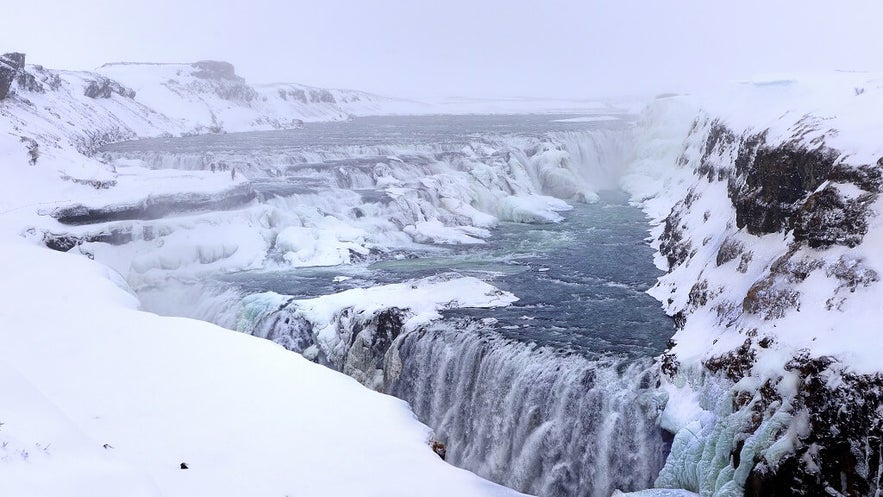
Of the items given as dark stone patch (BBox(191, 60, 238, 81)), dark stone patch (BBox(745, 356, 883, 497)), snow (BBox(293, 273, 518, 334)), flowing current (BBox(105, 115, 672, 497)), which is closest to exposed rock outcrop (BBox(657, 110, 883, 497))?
dark stone patch (BBox(745, 356, 883, 497))

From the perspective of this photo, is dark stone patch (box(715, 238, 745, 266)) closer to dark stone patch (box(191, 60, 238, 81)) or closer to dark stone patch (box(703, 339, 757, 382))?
dark stone patch (box(703, 339, 757, 382))

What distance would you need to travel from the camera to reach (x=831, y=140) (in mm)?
11734

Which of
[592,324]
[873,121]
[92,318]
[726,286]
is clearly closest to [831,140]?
[873,121]

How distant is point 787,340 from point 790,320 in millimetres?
492

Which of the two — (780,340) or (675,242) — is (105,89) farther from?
(780,340)

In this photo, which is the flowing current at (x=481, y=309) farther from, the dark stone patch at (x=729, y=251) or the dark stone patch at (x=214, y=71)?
the dark stone patch at (x=214, y=71)

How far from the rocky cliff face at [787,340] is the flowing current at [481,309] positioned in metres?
0.99

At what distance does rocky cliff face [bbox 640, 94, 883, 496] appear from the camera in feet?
25.7

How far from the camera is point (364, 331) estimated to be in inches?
598

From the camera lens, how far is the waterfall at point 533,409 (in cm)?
1067

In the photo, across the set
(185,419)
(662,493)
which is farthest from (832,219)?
(185,419)

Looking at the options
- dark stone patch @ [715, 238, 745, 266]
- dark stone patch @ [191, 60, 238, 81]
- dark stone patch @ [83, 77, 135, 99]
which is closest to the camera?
dark stone patch @ [715, 238, 745, 266]

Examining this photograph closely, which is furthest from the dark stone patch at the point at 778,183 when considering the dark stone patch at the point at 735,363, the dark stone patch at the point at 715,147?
the dark stone patch at the point at 715,147

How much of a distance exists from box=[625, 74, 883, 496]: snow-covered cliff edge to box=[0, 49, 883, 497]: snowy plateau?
34mm
